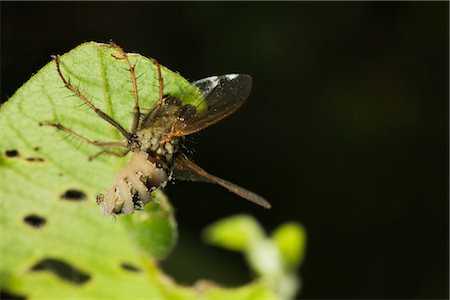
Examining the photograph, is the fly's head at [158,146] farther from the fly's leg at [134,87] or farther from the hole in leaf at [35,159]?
the hole in leaf at [35,159]

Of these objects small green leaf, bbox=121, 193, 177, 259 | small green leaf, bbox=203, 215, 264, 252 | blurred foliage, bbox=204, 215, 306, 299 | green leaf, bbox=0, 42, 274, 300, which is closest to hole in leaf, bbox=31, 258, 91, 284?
green leaf, bbox=0, 42, 274, 300

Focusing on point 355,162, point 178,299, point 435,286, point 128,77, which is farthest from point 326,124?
point 128,77

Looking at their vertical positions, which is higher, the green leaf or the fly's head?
the fly's head

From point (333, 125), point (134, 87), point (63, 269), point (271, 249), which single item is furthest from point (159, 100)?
point (333, 125)

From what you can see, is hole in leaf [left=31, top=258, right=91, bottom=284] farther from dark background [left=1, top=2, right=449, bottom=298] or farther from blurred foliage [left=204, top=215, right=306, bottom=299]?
Result: dark background [left=1, top=2, right=449, bottom=298]

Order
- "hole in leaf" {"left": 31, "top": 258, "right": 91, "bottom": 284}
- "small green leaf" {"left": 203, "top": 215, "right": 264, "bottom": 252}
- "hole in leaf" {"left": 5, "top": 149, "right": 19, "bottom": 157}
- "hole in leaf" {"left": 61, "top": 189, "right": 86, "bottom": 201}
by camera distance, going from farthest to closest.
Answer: "small green leaf" {"left": 203, "top": 215, "right": 264, "bottom": 252}
"hole in leaf" {"left": 31, "top": 258, "right": 91, "bottom": 284}
"hole in leaf" {"left": 61, "top": 189, "right": 86, "bottom": 201}
"hole in leaf" {"left": 5, "top": 149, "right": 19, "bottom": 157}

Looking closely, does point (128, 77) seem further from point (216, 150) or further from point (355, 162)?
point (355, 162)
